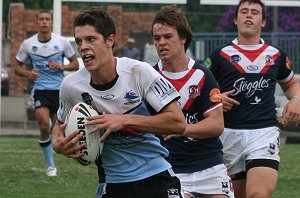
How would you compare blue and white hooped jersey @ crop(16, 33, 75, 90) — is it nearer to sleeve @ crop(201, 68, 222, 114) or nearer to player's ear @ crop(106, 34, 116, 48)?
sleeve @ crop(201, 68, 222, 114)

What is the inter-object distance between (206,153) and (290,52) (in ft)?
74.9

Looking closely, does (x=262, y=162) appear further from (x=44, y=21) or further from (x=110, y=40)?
(x=44, y=21)

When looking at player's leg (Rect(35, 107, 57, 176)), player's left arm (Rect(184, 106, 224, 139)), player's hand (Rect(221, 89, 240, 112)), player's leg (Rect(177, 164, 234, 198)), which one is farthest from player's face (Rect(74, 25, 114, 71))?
player's leg (Rect(35, 107, 57, 176))

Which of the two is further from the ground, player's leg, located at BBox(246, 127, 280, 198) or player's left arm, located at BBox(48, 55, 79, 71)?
player's leg, located at BBox(246, 127, 280, 198)

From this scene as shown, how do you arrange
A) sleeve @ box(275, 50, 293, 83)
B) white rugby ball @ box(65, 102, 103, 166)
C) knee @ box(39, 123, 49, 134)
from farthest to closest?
knee @ box(39, 123, 49, 134), sleeve @ box(275, 50, 293, 83), white rugby ball @ box(65, 102, 103, 166)

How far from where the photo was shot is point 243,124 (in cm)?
861

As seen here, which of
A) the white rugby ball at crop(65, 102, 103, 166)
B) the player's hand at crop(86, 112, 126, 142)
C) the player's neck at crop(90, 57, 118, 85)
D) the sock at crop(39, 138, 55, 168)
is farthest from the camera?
the sock at crop(39, 138, 55, 168)

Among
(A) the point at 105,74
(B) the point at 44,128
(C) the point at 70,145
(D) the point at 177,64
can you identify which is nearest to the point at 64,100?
(A) the point at 105,74

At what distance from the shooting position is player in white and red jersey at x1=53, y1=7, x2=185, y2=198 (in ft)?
19.9

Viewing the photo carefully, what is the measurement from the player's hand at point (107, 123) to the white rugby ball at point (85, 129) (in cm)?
6

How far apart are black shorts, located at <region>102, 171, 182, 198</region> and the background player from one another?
26.4 feet

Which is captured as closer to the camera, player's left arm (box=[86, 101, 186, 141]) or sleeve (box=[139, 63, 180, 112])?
player's left arm (box=[86, 101, 186, 141])

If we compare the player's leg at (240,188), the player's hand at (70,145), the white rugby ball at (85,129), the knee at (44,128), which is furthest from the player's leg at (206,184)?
the knee at (44,128)

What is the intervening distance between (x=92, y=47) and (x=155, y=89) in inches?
18.8
